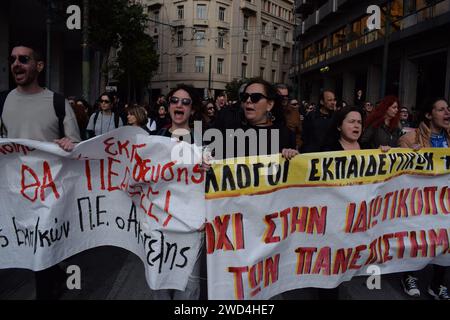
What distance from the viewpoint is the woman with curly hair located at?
4.38 metres

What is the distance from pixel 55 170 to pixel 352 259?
2.22 m

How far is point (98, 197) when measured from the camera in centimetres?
318

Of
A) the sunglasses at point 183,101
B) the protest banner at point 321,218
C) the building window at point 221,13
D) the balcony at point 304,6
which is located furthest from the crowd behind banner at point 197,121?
the building window at point 221,13

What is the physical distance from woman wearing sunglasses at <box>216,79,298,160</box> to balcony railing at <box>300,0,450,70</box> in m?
15.2

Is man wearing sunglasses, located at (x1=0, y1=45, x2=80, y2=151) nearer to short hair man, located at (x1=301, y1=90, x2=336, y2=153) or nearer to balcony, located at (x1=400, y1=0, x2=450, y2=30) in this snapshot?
short hair man, located at (x1=301, y1=90, x2=336, y2=153)

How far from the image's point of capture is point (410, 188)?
3383 mm

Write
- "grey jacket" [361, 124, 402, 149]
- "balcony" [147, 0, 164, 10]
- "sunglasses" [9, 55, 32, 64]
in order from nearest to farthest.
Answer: "sunglasses" [9, 55, 32, 64]
"grey jacket" [361, 124, 402, 149]
"balcony" [147, 0, 164, 10]

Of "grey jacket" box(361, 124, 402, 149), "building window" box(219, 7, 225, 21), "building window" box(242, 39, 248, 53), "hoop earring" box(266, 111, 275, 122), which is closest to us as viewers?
"hoop earring" box(266, 111, 275, 122)

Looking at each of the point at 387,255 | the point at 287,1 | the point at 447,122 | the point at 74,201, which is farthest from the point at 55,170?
the point at 287,1

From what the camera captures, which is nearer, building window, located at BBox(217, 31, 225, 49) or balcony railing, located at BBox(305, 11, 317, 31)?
balcony railing, located at BBox(305, 11, 317, 31)

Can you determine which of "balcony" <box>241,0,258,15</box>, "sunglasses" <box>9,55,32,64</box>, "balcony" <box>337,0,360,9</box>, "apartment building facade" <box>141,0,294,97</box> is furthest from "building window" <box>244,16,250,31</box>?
"sunglasses" <box>9,55,32,64</box>

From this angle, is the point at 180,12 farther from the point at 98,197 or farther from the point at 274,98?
the point at 98,197
